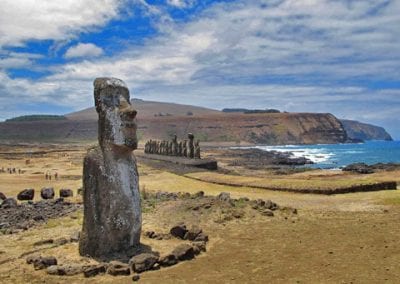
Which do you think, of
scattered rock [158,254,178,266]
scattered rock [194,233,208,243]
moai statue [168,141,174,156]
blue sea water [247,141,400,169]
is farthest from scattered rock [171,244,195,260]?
blue sea water [247,141,400,169]

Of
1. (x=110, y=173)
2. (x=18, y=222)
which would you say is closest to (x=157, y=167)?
(x=18, y=222)

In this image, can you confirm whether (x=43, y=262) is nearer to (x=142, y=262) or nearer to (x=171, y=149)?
(x=142, y=262)

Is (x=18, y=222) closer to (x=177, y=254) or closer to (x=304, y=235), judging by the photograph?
(x=177, y=254)

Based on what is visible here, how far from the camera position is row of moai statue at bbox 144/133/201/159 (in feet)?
166

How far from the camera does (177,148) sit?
5606 centimetres

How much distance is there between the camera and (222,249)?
44.8 ft

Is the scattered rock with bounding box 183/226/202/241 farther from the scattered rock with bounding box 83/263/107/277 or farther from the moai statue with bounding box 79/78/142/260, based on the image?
the scattered rock with bounding box 83/263/107/277

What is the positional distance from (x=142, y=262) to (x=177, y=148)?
4413 cm

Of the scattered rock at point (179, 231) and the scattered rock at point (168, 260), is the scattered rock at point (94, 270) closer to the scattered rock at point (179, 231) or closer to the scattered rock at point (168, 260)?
the scattered rock at point (168, 260)

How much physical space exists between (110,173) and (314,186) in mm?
14475

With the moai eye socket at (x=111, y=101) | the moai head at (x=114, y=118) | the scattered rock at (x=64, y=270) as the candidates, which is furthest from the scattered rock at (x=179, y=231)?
the moai eye socket at (x=111, y=101)

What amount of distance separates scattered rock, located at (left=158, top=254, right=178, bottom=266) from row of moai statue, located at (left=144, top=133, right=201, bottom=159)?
124 feet

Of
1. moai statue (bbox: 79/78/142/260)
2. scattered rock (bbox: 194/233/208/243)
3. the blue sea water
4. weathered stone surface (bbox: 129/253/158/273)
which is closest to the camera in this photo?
weathered stone surface (bbox: 129/253/158/273)

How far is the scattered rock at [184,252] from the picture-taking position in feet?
41.7
